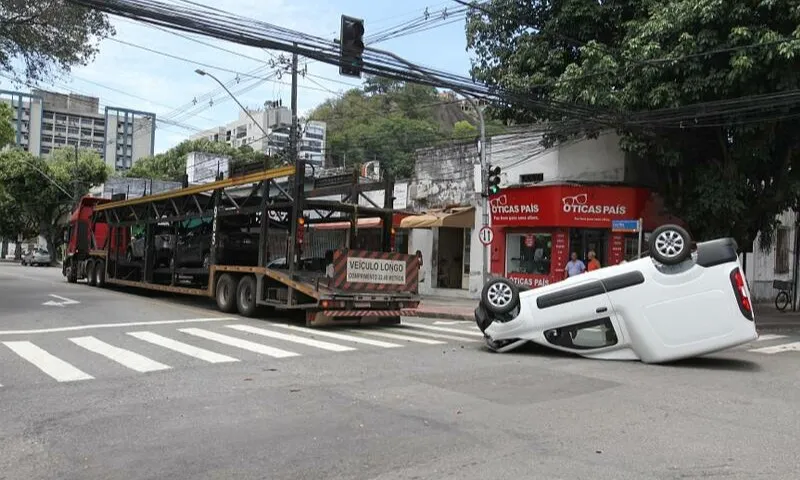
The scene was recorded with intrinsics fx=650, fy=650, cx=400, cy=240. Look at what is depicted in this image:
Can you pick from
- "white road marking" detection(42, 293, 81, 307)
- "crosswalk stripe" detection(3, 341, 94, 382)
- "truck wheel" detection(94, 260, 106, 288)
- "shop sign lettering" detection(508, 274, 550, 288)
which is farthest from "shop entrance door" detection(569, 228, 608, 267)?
"truck wheel" detection(94, 260, 106, 288)

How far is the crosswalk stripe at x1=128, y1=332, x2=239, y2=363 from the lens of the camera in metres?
9.57

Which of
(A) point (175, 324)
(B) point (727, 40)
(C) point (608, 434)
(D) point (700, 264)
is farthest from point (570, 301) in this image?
(B) point (727, 40)

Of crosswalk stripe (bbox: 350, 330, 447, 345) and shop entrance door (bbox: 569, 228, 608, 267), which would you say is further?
shop entrance door (bbox: 569, 228, 608, 267)

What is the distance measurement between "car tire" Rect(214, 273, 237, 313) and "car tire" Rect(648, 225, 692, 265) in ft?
33.2

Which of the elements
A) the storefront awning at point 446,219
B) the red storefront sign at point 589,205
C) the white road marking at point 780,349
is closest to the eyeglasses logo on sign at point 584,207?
the red storefront sign at point 589,205

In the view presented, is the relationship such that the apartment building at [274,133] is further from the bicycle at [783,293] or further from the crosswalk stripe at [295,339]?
the bicycle at [783,293]

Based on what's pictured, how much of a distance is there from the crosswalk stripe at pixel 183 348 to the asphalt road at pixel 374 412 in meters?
0.06

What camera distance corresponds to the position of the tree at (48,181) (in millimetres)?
51438

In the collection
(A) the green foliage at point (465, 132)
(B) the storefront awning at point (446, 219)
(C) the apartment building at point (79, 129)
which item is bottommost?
(B) the storefront awning at point (446, 219)

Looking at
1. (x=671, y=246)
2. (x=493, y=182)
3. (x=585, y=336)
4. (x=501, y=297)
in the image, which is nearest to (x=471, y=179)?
(x=493, y=182)

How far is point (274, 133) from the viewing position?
133ft

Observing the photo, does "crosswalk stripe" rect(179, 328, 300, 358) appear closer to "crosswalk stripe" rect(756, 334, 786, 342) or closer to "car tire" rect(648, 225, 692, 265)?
"car tire" rect(648, 225, 692, 265)

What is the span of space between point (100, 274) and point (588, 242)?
58.3ft

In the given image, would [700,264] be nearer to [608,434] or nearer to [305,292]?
[608,434]
